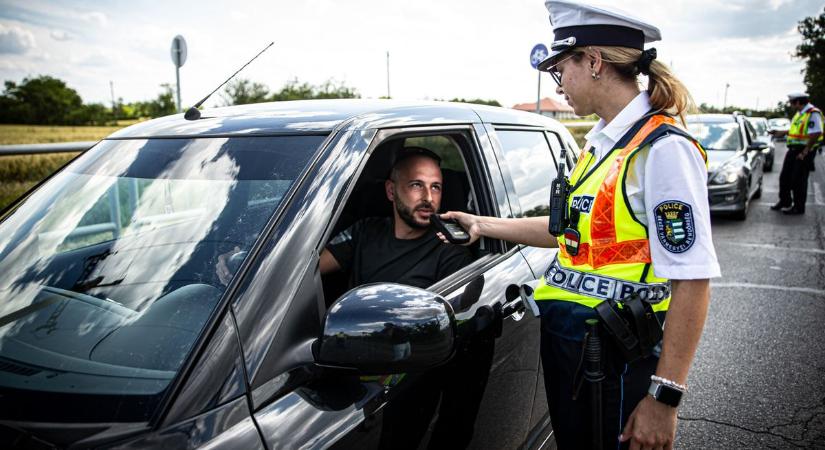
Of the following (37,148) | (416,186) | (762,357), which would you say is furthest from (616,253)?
(37,148)

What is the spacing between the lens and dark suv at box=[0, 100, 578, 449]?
3.91ft

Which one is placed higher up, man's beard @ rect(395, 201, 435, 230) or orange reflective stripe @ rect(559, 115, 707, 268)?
orange reflective stripe @ rect(559, 115, 707, 268)

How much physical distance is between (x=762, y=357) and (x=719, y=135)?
7761mm

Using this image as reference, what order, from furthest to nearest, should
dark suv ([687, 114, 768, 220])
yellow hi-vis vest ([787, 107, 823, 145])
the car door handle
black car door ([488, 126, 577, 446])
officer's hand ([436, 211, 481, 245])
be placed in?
yellow hi-vis vest ([787, 107, 823, 145])
dark suv ([687, 114, 768, 220])
black car door ([488, 126, 577, 446])
officer's hand ([436, 211, 481, 245])
the car door handle

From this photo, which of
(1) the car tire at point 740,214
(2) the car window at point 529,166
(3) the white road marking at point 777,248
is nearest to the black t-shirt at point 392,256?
(2) the car window at point 529,166

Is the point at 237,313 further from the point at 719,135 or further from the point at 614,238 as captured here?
the point at 719,135

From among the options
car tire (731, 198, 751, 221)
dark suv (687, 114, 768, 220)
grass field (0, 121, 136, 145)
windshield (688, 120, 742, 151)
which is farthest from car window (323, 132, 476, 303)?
grass field (0, 121, 136, 145)

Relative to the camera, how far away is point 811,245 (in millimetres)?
7863

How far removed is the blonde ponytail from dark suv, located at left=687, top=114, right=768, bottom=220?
7605mm

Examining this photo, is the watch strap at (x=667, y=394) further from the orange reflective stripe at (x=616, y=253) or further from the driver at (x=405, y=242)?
the driver at (x=405, y=242)

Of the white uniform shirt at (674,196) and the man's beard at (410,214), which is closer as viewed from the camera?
the white uniform shirt at (674,196)

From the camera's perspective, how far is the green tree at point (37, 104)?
50.5 metres

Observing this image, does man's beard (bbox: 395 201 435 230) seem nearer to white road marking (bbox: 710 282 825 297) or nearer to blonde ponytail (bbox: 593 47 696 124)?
blonde ponytail (bbox: 593 47 696 124)

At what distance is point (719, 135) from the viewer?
1071cm
